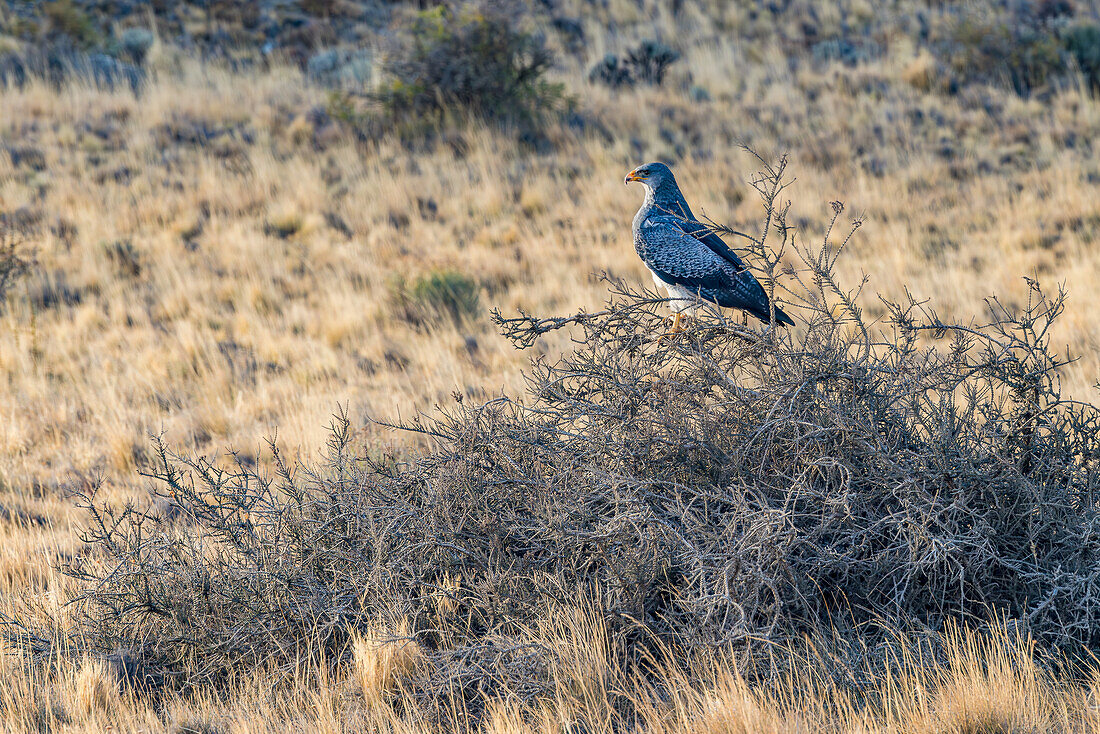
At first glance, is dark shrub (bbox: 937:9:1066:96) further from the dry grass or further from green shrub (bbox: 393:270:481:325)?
the dry grass

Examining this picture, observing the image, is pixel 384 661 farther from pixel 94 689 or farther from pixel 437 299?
pixel 437 299

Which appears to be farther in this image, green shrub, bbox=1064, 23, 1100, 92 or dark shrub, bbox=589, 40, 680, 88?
dark shrub, bbox=589, 40, 680, 88

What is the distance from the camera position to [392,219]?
11.1m

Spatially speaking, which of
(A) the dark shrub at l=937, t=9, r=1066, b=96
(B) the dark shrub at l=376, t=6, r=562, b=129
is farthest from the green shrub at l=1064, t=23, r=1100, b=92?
(B) the dark shrub at l=376, t=6, r=562, b=129

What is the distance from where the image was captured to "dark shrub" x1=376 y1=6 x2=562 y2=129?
13.1 meters

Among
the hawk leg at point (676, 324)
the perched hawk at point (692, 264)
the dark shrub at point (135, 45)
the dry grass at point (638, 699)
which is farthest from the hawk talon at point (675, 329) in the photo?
the dark shrub at point (135, 45)

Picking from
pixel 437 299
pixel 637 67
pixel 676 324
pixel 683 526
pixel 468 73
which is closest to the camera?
pixel 683 526

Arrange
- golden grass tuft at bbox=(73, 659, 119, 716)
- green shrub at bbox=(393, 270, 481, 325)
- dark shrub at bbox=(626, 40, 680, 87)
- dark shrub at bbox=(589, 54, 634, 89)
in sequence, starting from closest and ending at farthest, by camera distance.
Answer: golden grass tuft at bbox=(73, 659, 119, 716) → green shrub at bbox=(393, 270, 481, 325) → dark shrub at bbox=(589, 54, 634, 89) → dark shrub at bbox=(626, 40, 680, 87)

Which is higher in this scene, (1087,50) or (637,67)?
(637,67)

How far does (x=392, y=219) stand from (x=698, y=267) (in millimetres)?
6912

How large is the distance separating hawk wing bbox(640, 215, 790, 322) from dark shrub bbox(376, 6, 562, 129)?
882 centimetres

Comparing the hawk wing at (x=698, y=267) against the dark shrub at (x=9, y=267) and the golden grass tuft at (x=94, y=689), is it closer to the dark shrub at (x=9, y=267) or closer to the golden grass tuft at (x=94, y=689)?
the golden grass tuft at (x=94, y=689)

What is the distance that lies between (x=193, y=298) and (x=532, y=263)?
134 inches

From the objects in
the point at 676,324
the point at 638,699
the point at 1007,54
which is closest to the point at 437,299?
the point at 676,324
